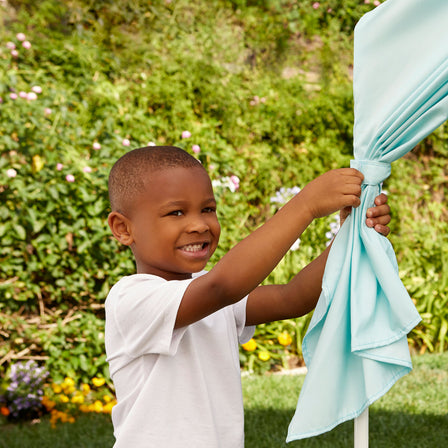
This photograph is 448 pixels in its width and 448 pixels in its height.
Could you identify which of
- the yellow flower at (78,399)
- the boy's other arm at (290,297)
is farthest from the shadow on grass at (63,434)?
the boy's other arm at (290,297)

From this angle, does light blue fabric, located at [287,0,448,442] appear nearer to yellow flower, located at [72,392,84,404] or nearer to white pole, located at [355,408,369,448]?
white pole, located at [355,408,369,448]

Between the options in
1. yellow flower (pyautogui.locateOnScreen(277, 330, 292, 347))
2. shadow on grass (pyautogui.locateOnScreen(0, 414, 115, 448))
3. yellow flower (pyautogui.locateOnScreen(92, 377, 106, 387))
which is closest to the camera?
shadow on grass (pyautogui.locateOnScreen(0, 414, 115, 448))

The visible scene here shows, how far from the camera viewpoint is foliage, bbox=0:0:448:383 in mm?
4105

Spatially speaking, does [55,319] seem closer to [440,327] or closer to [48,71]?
[48,71]

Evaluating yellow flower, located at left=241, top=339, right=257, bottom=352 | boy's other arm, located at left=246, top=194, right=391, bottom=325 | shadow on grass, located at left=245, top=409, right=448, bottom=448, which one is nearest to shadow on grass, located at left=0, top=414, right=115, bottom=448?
shadow on grass, located at left=245, top=409, right=448, bottom=448

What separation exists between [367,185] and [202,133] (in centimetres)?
364

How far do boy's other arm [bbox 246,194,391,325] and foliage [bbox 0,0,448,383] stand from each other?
2430 mm

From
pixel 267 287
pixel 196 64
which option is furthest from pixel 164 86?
pixel 267 287

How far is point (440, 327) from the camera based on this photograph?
16.8ft

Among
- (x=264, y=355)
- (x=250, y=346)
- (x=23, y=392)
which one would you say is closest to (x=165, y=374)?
(x=23, y=392)

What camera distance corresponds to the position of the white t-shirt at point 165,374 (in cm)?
150

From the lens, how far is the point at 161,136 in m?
5.11

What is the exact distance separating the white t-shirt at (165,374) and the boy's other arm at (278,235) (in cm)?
13

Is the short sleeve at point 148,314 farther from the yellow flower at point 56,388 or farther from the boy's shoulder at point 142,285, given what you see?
the yellow flower at point 56,388
